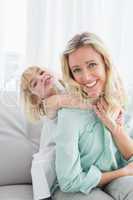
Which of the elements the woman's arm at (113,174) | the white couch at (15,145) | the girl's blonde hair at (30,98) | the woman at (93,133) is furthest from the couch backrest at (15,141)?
the woman's arm at (113,174)

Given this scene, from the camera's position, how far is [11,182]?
165 cm

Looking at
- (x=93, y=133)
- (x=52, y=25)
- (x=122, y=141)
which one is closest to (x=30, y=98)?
(x=93, y=133)

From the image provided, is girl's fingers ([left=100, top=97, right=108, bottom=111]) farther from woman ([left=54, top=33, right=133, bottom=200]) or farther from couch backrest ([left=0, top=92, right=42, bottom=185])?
couch backrest ([left=0, top=92, right=42, bottom=185])

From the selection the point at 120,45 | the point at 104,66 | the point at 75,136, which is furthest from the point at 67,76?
the point at 120,45

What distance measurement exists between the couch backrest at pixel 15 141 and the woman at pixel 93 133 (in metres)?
0.24

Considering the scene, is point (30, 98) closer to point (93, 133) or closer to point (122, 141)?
point (93, 133)

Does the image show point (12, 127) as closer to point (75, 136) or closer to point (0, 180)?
point (0, 180)

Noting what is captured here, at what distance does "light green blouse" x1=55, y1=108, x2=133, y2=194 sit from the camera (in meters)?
1.41

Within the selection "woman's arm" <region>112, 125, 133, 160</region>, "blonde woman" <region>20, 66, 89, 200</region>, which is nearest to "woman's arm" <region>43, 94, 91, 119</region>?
"blonde woman" <region>20, 66, 89, 200</region>

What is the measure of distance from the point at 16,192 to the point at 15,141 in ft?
0.80

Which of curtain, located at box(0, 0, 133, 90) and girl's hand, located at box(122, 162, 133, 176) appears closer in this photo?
girl's hand, located at box(122, 162, 133, 176)

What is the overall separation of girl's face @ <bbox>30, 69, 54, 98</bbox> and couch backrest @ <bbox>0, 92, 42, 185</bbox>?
18 centimetres

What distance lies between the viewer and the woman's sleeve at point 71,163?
1396mm

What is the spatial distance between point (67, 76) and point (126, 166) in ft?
1.41
